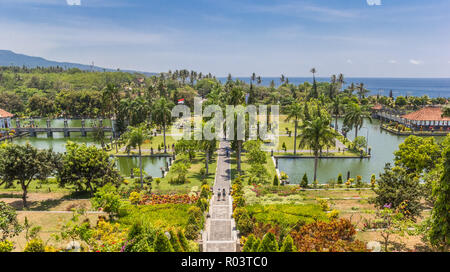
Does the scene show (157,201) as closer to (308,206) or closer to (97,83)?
(308,206)

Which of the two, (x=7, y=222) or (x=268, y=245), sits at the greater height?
(x=268, y=245)

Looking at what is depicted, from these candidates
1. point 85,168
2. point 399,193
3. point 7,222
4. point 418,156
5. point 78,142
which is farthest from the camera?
point 78,142

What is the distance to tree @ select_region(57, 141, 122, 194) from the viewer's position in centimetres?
2744

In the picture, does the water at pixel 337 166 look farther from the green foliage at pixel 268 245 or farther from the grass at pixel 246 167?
the green foliage at pixel 268 245

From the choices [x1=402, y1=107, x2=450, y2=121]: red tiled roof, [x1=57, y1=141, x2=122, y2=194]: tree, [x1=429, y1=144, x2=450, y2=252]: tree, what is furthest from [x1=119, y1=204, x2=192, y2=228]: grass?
[x1=402, y1=107, x2=450, y2=121]: red tiled roof

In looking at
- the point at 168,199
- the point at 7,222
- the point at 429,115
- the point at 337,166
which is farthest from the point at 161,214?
the point at 429,115

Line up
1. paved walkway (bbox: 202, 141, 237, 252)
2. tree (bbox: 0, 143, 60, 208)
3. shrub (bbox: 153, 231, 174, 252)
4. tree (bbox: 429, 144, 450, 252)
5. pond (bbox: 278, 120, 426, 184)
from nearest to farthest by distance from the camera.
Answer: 1. shrub (bbox: 153, 231, 174, 252)
2. tree (bbox: 429, 144, 450, 252)
3. paved walkway (bbox: 202, 141, 237, 252)
4. tree (bbox: 0, 143, 60, 208)
5. pond (bbox: 278, 120, 426, 184)

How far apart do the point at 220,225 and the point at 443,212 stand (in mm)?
13803

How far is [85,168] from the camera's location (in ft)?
90.8

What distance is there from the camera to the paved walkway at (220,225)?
19234 millimetres

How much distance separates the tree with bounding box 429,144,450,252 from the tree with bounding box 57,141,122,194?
25.2 metres

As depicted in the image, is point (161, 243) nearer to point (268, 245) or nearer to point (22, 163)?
point (268, 245)

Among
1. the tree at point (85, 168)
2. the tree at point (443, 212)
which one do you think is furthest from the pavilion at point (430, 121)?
the tree at point (85, 168)

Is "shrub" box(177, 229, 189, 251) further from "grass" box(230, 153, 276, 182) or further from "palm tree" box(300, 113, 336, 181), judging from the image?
"palm tree" box(300, 113, 336, 181)
